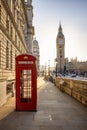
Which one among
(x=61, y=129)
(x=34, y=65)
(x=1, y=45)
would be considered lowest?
(x=61, y=129)

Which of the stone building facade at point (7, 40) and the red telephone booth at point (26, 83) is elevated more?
the stone building facade at point (7, 40)

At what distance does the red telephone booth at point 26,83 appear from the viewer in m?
13.5

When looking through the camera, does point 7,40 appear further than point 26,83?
Yes

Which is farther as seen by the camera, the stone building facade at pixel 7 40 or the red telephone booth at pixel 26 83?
the stone building facade at pixel 7 40

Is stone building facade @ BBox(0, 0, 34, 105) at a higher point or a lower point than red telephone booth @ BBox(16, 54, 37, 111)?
higher

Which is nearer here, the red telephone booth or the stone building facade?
the red telephone booth

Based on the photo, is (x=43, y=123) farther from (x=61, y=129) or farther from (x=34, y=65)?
(x=34, y=65)

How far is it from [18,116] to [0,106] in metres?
3.15

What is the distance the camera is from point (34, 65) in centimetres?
1361

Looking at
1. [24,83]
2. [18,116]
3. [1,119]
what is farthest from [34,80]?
[1,119]

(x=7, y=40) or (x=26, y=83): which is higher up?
(x=7, y=40)

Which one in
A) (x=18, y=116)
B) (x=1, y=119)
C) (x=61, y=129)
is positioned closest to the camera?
(x=61, y=129)

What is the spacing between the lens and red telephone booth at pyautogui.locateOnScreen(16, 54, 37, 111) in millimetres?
13484

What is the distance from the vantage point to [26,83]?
13.5m
